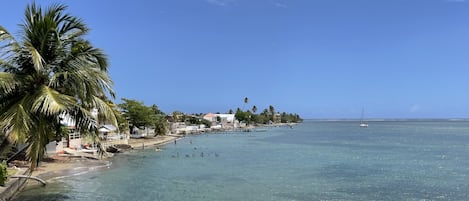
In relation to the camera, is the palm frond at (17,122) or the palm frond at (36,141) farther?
the palm frond at (36,141)

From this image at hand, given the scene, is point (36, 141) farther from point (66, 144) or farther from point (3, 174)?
point (66, 144)

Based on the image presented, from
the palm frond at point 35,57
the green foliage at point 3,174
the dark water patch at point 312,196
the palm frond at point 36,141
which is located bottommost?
the dark water patch at point 312,196

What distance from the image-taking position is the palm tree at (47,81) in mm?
8758

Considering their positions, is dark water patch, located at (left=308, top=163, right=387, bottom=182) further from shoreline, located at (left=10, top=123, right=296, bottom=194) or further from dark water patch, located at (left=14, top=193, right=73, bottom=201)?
dark water patch, located at (left=14, top=193, right=73, bottom=201)

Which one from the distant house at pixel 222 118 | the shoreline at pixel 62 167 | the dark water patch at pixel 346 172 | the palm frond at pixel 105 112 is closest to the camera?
the palm frond at pixel 105 112

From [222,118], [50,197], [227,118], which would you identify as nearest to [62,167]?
[50,197]

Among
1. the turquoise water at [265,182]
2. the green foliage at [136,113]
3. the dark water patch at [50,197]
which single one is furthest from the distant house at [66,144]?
the green foliage at [136,113]

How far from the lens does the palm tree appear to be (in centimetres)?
876

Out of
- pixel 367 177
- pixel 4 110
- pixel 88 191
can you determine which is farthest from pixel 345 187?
pixel 4 110

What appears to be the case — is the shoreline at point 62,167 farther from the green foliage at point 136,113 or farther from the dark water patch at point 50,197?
the green foliage at point 136,113

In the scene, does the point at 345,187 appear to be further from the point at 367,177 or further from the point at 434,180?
the point at 434,180

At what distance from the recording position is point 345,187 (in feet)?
78.2

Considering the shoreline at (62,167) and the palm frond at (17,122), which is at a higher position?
the palm frond at (17,122)

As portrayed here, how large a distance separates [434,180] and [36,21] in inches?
1017
